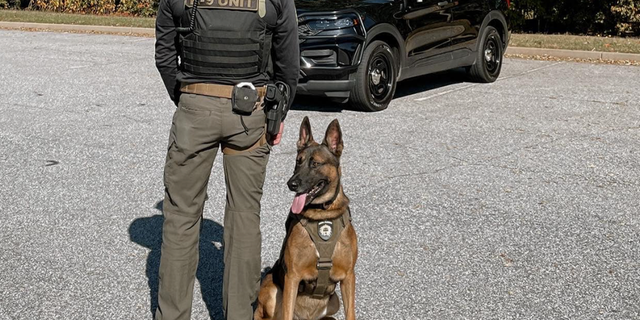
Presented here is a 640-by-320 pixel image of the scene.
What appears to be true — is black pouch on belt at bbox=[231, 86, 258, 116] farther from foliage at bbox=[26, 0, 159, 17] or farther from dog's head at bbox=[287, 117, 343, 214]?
foliage at bbox=[26, 0, 159, 17]

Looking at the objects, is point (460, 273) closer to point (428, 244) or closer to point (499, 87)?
point (428, 244)

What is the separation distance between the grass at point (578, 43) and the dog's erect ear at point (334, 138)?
1132cm

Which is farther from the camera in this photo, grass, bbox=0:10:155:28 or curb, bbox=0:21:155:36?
grass, bbox=0:10:155:28

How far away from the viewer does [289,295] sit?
4.00 meters

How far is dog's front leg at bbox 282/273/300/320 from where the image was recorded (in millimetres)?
3980

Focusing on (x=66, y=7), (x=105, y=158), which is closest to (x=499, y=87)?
(x=105, y=158)

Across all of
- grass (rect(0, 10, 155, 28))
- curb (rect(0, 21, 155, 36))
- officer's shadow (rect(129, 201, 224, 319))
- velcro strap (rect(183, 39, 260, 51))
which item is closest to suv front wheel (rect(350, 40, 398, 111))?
officer's shadow (rect(129, 201, 224, 319))

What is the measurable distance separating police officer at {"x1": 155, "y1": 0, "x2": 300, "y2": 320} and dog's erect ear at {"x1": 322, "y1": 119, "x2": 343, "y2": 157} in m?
0.25

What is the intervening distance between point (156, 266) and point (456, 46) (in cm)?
701

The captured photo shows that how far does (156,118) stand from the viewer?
385 inches

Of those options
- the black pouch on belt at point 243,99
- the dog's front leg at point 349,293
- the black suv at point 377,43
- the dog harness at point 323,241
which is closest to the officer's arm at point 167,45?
the black pouch on belt at point 243,99

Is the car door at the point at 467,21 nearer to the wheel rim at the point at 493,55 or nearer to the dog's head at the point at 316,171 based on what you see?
the wheel rim at the point at 493,55

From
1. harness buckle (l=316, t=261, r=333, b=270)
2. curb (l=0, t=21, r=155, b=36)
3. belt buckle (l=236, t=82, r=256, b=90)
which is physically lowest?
curb (l=0, t=21, r=155, b=36)

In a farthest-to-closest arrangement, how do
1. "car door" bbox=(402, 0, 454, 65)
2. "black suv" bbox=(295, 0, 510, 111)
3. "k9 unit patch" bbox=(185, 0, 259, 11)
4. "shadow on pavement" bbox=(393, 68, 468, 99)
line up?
"shadow on pavement" bbox=(393, 68, 468, 99)
"car door" bbox=(402, 0, 454, 65)
"black suv" bbox=(295, 0, 510, 111)
"k9 unit patch" bbox=(185, 0, 259, 11)
